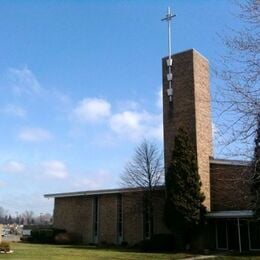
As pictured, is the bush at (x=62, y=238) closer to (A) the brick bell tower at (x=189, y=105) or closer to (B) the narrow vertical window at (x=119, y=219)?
(B) the narrow vertical window at (x=119, y=219)

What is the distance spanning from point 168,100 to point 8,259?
55.2 ft

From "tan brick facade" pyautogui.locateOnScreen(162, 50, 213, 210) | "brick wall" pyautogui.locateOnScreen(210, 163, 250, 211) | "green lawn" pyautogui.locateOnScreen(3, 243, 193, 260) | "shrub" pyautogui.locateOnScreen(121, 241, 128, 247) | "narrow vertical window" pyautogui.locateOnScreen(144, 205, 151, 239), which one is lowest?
"green lawn" pyautogui.locateOnScreen(3, 243, 193, 260)

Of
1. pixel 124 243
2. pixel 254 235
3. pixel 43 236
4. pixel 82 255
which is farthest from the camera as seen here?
pixel 43 236

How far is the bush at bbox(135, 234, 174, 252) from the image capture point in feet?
105

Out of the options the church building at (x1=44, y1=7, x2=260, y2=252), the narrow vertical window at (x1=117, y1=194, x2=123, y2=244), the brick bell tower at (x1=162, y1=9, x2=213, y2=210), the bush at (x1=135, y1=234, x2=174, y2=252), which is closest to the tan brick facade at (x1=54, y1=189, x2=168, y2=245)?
the church building at (x1=44, y1=7, x2=260, y2=252)

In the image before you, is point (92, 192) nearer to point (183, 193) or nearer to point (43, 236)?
point (43, 236)

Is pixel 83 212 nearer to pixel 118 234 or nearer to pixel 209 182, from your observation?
pixel 118 234

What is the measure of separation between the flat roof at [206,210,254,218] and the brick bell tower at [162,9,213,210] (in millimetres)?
1131

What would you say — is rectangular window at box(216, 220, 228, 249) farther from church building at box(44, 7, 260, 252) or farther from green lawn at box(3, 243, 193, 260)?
green lawn at box(3, 243, 193, 260)

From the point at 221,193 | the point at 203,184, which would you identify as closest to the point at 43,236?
the point at 203,184

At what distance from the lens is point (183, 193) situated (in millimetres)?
31641

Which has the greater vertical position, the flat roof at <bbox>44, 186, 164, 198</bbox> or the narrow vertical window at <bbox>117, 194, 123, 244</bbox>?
the flat roof at <bbox>44, 186, 164, 198</bbox>

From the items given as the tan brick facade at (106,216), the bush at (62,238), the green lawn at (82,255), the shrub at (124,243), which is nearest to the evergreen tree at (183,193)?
the green lawn at (82,255)

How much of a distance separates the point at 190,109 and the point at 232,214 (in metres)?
7.85
